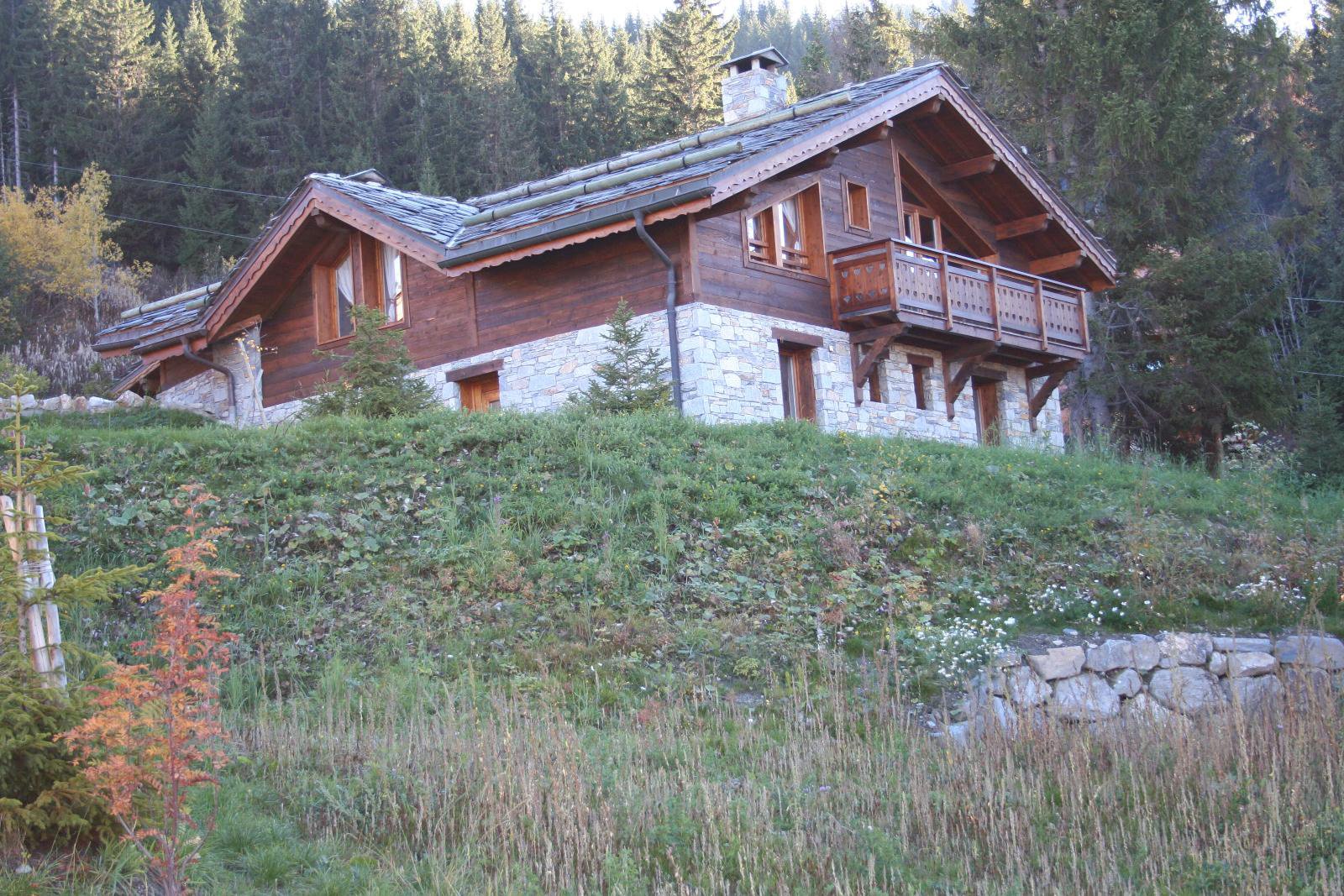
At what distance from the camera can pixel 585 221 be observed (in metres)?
19.0

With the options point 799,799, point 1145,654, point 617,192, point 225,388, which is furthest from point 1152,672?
point 225,388

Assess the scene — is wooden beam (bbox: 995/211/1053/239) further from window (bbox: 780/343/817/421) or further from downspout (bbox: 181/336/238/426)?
downspout (bbox: 181/336/238/426)

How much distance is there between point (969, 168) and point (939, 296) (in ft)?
13.8

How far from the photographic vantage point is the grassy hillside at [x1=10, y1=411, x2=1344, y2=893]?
6.88 m

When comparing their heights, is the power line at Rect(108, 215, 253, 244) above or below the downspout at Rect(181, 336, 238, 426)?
above

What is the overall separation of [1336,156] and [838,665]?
1445 inches

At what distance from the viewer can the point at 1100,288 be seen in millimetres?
27219

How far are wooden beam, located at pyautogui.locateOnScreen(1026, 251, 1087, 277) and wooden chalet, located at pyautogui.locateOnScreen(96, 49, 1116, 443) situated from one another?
2.1 inches

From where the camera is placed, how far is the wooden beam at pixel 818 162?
20.5 m

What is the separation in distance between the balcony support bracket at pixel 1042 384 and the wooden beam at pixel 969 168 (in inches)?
157

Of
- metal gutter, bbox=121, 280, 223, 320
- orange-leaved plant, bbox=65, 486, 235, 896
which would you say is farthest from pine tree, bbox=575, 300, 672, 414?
metal gutter, bbox=121, 280, 223, 320

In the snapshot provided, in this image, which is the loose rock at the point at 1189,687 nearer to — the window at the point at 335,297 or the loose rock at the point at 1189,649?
the loose rock at the point at 1189,649

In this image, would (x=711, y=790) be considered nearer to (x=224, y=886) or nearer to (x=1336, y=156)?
(x=224, y=886)

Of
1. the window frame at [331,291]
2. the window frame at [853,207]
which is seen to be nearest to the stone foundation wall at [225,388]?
the window frame at [331,291]
